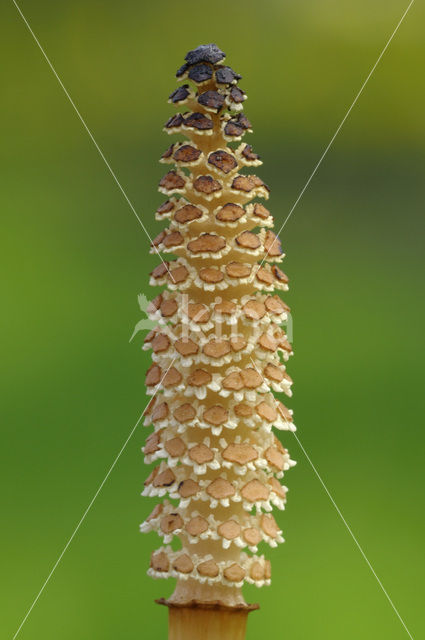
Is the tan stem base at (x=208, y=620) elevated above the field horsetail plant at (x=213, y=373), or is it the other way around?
the field horsetail plant at (x=213, y=373)

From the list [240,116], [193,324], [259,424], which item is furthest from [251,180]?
[259,424]

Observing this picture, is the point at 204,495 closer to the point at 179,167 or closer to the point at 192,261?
the point at 192,261

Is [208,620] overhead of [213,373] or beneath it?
beneath

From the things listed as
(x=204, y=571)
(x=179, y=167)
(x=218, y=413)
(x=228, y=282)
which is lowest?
(x=204, y=571)

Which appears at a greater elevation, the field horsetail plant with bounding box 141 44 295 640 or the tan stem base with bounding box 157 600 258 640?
the field horsetail plant with bounding box 141 44 295 640

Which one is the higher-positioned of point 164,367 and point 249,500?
point 164,367
